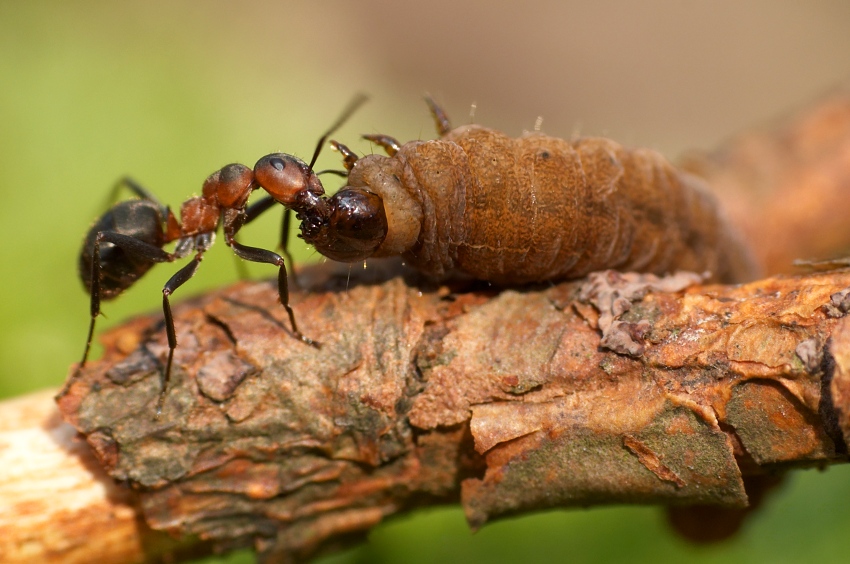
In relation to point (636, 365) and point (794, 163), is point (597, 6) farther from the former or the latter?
point (636, 365)

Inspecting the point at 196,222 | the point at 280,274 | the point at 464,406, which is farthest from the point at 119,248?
the point at 464,406

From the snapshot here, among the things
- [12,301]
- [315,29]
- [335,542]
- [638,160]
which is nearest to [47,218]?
[12,301]

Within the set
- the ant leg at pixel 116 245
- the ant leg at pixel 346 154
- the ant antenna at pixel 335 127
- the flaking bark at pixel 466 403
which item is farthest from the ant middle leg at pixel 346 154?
the ant leg at pixel 116 245

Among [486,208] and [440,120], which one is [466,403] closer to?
[486,208]

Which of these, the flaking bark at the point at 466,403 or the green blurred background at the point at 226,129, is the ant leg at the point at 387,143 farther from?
the green blurred background at the point at 226,129

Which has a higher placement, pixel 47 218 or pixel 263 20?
pixel 263 20

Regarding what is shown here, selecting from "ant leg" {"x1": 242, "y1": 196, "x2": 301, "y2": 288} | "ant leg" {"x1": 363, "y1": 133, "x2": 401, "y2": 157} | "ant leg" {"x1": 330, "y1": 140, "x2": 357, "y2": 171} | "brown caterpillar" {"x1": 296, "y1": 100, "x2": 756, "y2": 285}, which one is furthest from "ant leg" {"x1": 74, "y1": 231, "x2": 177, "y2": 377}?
"ant leg" {"x1": 363, "y1": 133, "x2": 401, "y2": 157}
